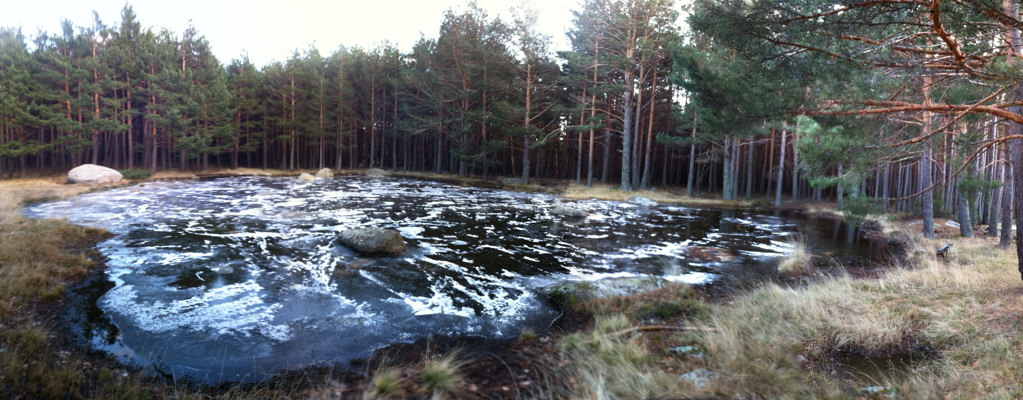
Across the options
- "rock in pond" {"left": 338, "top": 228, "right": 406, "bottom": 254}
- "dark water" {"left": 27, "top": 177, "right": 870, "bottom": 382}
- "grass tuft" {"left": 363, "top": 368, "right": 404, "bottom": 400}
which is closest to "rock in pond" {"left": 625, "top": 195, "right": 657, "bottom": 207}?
"dark water" {"left": 27, "top": 177, "right": 870, "bottom": 382}

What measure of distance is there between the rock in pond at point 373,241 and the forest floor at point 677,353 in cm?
499

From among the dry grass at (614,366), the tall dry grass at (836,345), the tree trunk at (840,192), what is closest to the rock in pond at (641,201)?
the tree trunk at (840,192)

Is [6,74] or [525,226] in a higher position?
[6,74]

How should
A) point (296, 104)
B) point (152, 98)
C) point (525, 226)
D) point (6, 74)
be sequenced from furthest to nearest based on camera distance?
point (296, 104)
point (152, 98)
point (6, 74)
point (525, 226)

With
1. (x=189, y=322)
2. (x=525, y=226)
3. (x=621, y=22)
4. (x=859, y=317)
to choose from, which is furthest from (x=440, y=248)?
(x=621, y=22)

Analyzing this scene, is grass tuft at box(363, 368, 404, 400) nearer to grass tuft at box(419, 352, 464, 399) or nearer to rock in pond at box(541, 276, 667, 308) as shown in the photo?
grass tuft at box(419, 352, 464, 399)

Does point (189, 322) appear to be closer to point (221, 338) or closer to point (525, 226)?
point (221, 338)

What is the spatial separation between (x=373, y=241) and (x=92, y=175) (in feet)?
91.8

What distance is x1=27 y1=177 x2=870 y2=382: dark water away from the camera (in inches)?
237

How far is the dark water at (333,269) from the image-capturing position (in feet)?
19.8

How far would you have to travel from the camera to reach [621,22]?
2816cm

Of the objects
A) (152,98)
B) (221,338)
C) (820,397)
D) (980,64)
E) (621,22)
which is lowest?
(221,338)

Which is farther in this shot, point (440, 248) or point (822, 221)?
point (822, 221)

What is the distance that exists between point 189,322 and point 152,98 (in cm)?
4015
